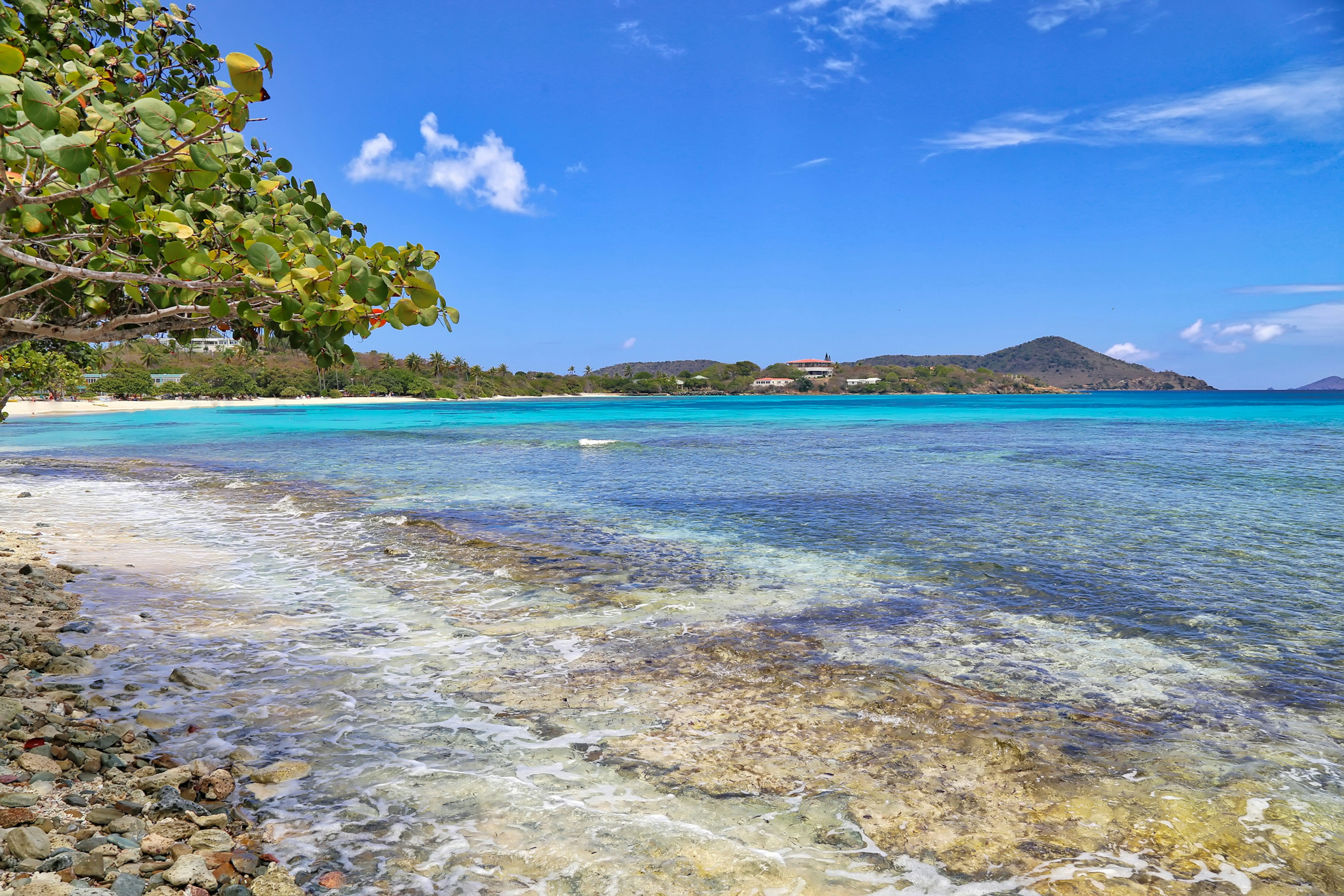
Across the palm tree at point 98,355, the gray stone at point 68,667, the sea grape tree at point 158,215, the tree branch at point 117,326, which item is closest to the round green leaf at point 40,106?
the sea grape tree at point 158,215

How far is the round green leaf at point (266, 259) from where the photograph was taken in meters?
3.50

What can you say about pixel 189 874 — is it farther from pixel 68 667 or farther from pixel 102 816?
pixel 68 667

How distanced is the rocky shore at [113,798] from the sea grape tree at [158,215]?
111 inches

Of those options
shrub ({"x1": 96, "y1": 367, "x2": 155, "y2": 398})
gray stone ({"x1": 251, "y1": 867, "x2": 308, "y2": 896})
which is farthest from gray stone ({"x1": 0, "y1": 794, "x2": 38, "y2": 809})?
shrub ({"x1": 96, "y1": 367, "x2": 155, "y2": 398})

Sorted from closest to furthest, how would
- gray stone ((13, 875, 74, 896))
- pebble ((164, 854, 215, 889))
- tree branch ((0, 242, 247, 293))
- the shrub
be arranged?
gray stone ((13, 875, 74, 896)) → tree branch ((0, 242, 247, 293)) → pebble ((164, 854, 215, 889)) → the shrub

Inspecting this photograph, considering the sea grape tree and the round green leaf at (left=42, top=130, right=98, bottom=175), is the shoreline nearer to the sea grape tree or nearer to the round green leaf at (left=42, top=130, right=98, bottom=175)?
the sea grape tree

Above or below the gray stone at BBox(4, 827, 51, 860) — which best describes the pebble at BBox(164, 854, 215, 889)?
below

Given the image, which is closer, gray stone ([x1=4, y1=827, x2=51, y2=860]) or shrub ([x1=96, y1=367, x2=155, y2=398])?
gray stone ([x1=4, y1=827, x2=51, y2=860])

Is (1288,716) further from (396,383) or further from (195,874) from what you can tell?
(396,383)

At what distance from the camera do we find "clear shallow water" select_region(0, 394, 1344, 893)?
4.52m

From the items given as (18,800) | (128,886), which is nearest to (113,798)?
(18,800)

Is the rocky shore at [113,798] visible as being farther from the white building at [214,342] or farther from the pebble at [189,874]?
the white building at [214,342]

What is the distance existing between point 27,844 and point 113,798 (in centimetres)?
80

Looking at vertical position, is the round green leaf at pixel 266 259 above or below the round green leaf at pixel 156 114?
below
